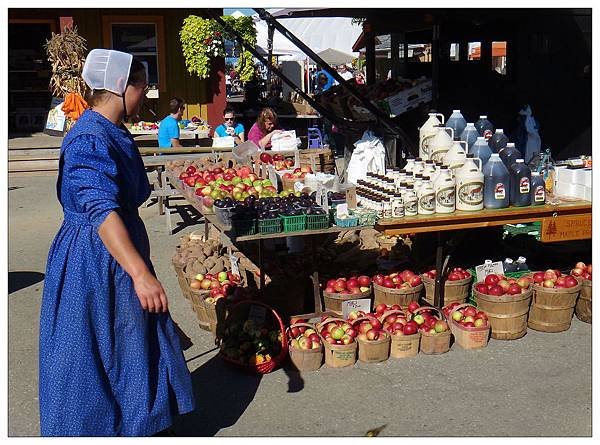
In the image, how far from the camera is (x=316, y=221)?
4859 millimetres

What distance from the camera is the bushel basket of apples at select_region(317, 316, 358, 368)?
15.8 ft

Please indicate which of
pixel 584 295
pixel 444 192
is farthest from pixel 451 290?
pixel 584 295

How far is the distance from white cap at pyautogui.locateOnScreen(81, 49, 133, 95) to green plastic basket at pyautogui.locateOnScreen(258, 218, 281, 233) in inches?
65.2

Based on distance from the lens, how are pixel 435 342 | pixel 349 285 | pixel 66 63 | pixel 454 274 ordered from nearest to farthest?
pixel 435 342 → pixel 349 285 → pixel 454 274 → pixel 66 63

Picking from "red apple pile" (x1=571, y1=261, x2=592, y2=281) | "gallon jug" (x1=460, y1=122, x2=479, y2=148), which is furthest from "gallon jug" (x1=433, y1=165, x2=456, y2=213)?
Answer: "red apple pile" (x1=571, y1=261, x2=592, y2=281)

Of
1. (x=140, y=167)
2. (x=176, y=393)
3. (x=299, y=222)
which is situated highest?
(x=140, y=167)

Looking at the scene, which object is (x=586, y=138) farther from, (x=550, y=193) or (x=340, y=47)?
(x=340, y=47)

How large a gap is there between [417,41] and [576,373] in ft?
18.6

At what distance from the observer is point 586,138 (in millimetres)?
8133

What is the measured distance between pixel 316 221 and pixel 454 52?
386cm

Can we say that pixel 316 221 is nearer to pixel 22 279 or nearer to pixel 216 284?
pixel 216 284

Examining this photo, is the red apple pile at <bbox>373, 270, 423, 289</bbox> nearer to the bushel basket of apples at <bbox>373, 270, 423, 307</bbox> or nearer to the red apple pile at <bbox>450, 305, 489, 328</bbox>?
the bushel basket of apples at <bbox>373, 270, 423, 307</bbox>

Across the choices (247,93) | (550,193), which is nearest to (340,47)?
(247,93)

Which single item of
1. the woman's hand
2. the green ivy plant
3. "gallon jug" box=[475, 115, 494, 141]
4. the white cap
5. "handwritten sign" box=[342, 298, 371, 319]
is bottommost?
"handwritten sign" box=[342, 298, 371, 319]
